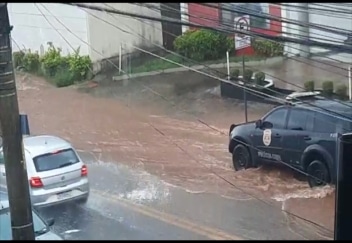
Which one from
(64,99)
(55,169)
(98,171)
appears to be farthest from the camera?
(64,99)

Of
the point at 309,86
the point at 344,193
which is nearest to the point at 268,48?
the point at 309,86

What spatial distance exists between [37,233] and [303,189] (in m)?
6.06

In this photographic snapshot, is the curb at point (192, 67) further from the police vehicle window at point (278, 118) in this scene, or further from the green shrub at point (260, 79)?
the police vehicle window at point (278, 118)

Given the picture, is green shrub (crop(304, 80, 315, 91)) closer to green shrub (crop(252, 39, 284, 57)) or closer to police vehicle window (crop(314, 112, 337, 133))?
green shrub (crop(252, 39, 284, 57))

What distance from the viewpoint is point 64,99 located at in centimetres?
2358

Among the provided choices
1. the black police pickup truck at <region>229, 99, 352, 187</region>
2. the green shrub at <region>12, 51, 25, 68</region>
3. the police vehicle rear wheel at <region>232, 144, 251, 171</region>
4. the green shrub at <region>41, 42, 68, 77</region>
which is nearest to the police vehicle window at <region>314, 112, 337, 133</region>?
the black police pickup truck at <region>229, 99, 352, 187</region>

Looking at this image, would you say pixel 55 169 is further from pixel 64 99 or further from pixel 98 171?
pixel 64 99

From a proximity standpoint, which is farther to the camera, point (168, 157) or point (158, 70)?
point (158, 70)

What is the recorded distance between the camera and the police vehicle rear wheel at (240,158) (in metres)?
15.9

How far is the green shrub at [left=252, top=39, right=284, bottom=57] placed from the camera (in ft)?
80.9

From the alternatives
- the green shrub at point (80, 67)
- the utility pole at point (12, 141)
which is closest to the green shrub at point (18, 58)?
the green shrub at point (80, 67)

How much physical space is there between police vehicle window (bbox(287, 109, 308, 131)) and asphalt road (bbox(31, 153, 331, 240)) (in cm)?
163

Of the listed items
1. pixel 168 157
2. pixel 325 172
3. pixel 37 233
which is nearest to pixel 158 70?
pixel 168 157

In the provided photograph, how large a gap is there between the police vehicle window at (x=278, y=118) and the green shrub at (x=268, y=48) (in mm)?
9363
